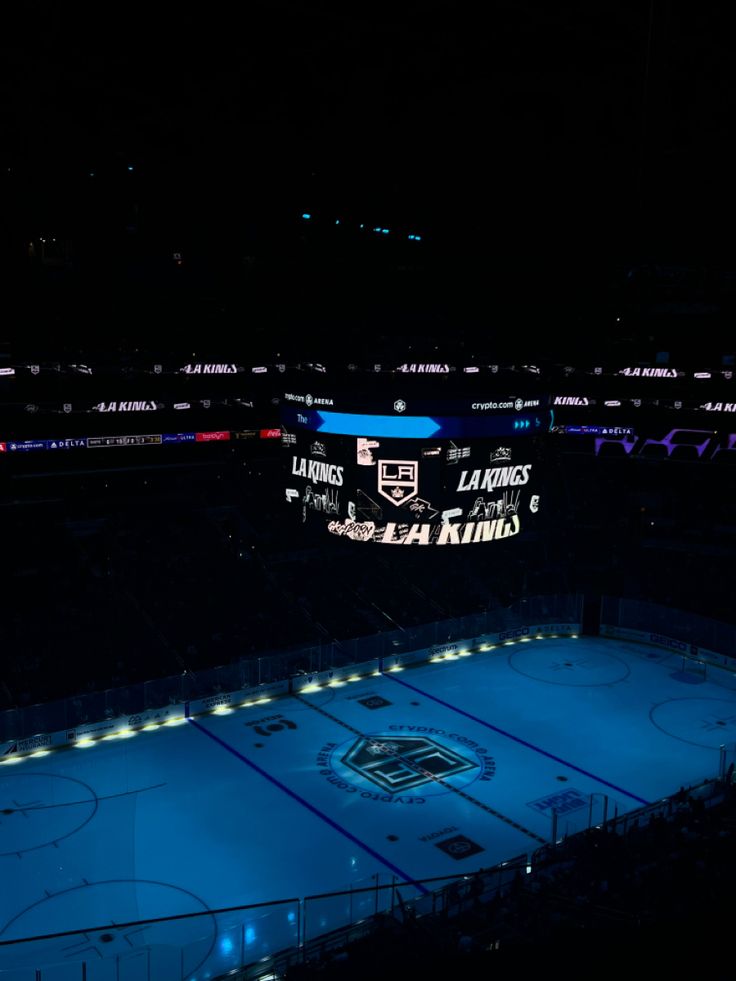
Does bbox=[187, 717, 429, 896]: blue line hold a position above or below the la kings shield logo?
below

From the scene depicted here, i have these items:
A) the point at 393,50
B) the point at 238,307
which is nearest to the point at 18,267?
the point at 238,307

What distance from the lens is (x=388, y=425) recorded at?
60.0 feet

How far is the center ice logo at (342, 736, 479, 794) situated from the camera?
18641 mm

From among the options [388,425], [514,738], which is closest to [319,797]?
[514,738]

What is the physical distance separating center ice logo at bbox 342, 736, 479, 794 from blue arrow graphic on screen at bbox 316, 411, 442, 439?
22.4ft

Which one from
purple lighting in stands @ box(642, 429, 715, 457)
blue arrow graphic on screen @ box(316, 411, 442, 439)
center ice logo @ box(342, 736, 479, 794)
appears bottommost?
center ice logo @ box(342, 736, 479, 794)

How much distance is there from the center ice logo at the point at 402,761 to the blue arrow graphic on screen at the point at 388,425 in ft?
22.4

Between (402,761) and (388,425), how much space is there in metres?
7.11

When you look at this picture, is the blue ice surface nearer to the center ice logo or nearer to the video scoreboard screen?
the center ice logo

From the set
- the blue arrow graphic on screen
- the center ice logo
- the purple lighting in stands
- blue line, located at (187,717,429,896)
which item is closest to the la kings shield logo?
the blue arrow graphic on screen

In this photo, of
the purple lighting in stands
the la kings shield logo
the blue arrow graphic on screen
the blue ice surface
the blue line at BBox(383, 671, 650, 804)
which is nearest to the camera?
the blue ice surface

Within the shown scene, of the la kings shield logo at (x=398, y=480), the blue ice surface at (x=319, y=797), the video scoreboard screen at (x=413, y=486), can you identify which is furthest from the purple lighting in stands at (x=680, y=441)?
the la kings shield logo at (x=398, y=480)

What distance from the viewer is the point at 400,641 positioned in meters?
25.8

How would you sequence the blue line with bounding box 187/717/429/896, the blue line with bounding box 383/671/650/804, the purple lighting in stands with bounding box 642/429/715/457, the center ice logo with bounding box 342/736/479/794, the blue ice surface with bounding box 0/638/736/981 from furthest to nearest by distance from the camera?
the purple lighting in stands with bounding box 642/429/715/457 < the center ice logo with bounding box 342/736/479/794 < the blue line with bounding box 383/671/650/804 < the blue line with bounding box 187/717/429/896 < the blue ice surface with bounding box 0/638/736/981
